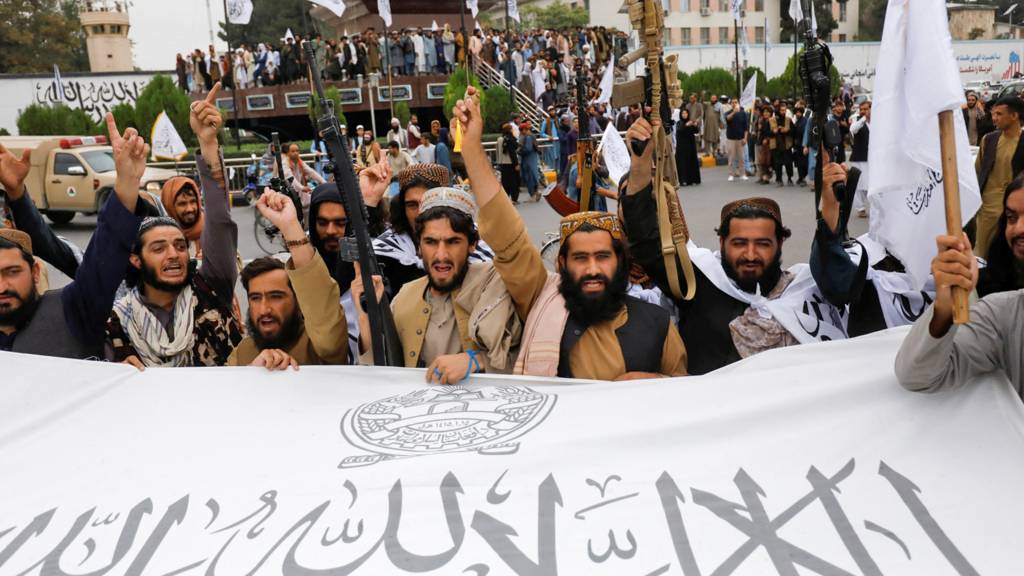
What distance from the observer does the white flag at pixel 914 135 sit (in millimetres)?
2148

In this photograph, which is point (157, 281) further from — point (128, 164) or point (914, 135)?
point (914, 135)

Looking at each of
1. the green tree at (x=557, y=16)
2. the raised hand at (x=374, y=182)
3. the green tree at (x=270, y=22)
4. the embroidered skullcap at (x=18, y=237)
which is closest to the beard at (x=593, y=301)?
the raised hand at (x=374, y=182)

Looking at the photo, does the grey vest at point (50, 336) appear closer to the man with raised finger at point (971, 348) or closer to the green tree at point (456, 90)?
the man with raised finger at point (971, 348)

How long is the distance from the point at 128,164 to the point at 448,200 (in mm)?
1229

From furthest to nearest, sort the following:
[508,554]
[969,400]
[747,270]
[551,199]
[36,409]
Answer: [551,199] → [747,270] → [36,409] → [969,400] → [508,554]

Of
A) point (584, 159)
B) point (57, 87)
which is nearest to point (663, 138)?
point (584, 159)

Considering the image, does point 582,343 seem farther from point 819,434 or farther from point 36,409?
point 36,409

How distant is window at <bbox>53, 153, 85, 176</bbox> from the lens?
16.7 metres

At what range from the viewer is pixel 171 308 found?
3449 millimetres

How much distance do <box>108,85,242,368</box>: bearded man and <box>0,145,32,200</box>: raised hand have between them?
0.86 metres

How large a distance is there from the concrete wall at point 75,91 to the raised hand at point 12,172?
26.7 meters

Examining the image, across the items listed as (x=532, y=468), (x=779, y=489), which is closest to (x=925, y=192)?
(x=779, y=489)

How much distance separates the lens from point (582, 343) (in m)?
2.97

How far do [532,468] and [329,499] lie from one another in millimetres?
555
